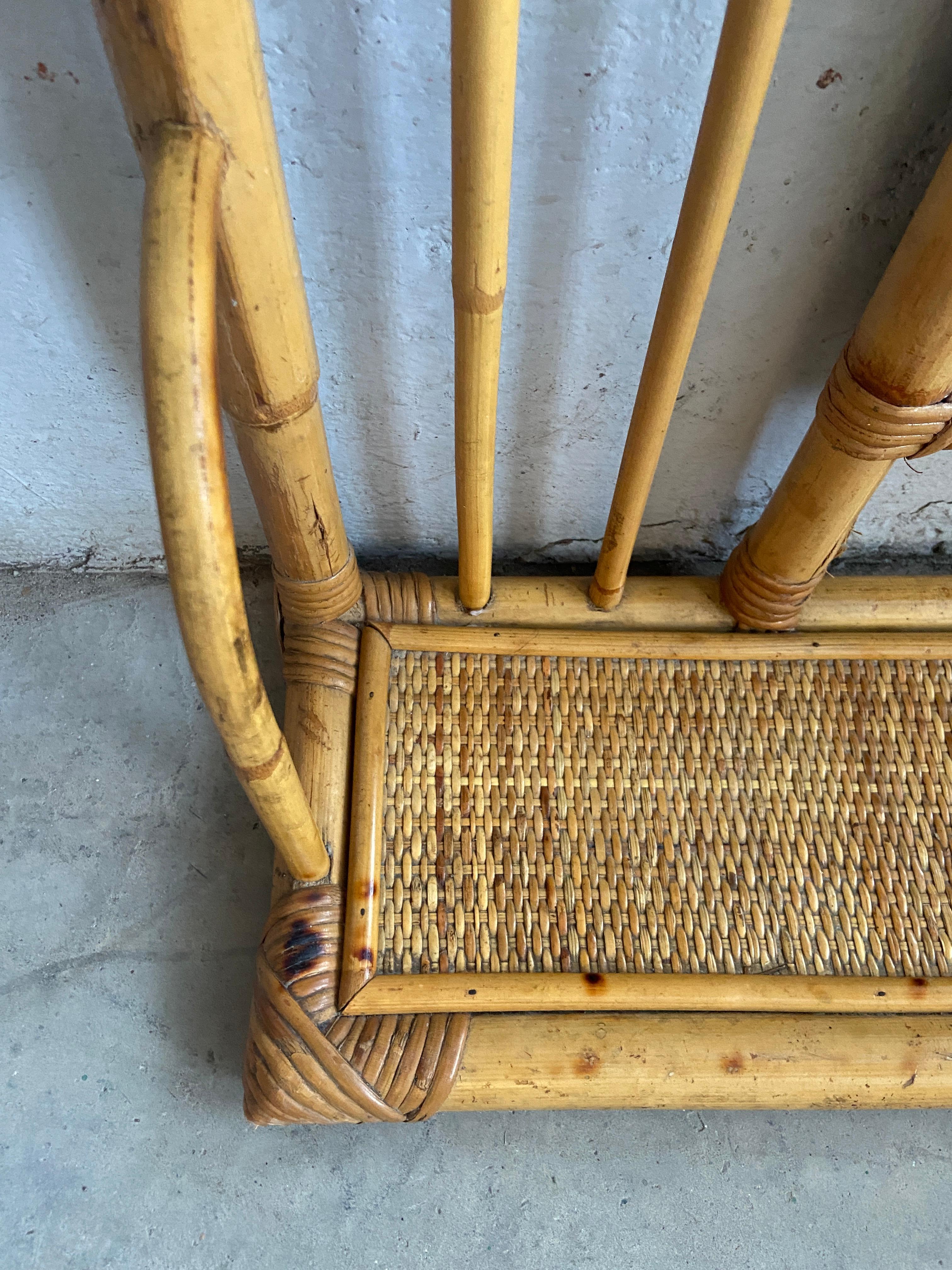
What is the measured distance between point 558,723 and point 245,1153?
18.8 inches

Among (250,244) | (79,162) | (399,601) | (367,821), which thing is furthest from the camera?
(399,601)

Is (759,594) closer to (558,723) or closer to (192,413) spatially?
(558,723)

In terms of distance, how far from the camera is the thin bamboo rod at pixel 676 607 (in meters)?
0.84

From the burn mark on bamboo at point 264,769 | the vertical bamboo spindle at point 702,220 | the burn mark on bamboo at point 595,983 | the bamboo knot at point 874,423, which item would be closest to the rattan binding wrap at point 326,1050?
the burn mark on bamboo at point 595,983

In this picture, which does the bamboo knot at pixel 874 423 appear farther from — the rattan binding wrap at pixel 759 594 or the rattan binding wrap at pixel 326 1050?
the rattan binding wrap at pixel 326 1050

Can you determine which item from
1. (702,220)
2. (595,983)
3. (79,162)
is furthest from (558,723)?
(79,162)

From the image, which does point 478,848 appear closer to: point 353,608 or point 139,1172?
point 353,608

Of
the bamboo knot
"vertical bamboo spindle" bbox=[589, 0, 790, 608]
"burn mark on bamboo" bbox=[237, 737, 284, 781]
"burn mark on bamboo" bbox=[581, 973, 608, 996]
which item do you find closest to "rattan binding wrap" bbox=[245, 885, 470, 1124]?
"burn mark on bamboo" bbox=[581, 973, 608, 996]

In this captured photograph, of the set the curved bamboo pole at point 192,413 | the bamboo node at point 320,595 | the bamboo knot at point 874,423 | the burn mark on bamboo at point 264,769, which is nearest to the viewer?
the curved bamboo pole at point 192,413

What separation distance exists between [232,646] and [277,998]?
0.37 m

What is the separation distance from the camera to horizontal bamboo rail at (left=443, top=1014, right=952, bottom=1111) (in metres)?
0.65

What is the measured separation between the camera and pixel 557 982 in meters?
0.67

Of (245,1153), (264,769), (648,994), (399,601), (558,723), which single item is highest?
(399,601)

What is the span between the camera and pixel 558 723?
0.79 m
